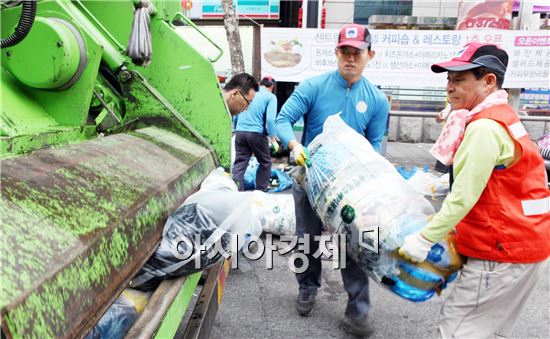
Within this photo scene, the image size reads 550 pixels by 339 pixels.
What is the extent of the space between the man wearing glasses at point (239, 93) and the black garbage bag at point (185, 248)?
192 centimetres

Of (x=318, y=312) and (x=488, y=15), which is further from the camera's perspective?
(x=488, y=15)

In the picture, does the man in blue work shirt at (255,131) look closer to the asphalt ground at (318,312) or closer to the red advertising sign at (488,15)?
the asphalt ground at (318,312)

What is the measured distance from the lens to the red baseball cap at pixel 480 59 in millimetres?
1696

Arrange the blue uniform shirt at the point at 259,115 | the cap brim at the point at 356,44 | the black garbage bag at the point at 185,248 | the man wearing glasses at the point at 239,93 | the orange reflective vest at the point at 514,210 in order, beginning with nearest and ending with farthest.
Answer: the black garbage bag at the point at 185,248
the orange reflective vest at the point at 514,210
the cap brim at the point at 356,44
the man wearing glasses at the point at 239,93
the blue uniform shirt at the point at 259,115

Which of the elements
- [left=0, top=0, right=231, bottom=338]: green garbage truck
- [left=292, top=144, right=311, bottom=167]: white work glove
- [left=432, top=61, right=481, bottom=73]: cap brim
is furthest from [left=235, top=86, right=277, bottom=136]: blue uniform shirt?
[left=432, top=61, right=481, bottom=73]: cap brim

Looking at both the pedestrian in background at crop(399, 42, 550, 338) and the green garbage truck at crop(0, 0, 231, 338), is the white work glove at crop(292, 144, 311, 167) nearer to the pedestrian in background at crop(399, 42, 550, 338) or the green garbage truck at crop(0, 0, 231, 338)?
the green garbage truck at crop(0, 0, 231, 338)

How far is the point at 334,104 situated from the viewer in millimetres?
2604

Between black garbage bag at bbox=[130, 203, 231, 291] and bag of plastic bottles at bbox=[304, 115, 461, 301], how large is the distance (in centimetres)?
64

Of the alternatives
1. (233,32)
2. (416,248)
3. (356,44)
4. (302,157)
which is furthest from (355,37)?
(233,32)

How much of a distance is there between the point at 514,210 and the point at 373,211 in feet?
1.79

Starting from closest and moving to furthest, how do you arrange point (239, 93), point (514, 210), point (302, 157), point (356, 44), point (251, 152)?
point (514, 210), point (302, 157), point (356, 44), point (239, 93), point (251, 152)

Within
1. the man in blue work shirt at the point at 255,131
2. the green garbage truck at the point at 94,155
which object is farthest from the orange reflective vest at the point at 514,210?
the man in blue work shirt at the point at 255,131

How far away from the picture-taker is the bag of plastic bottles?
1.78 m

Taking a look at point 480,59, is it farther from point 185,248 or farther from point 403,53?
point 403,53
